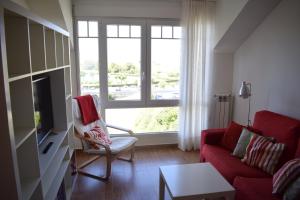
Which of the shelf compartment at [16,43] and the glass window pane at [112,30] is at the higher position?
the glass window pane at [112,30]

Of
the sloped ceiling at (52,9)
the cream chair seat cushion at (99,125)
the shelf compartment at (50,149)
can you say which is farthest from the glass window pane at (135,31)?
the shelf compartment at (50,149)

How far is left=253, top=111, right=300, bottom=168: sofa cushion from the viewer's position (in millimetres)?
2319

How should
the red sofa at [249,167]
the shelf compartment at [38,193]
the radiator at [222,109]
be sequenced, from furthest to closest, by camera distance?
the radiator at [222,109]
the red sofa at [249,167]
the shelf compartment at [38,193]

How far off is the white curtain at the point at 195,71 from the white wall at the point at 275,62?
55 centimetres

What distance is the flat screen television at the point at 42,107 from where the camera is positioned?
205 centimetres

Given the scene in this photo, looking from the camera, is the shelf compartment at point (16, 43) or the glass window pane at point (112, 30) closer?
the shelf compartment at point (16, 43)

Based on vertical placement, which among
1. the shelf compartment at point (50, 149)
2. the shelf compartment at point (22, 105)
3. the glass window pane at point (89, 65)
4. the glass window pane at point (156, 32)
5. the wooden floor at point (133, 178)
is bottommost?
the wooden floor at point (133, 178)

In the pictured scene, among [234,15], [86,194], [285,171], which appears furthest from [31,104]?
[234,15]

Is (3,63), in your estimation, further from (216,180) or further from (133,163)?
(133,163)

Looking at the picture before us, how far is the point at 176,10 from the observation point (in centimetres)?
367

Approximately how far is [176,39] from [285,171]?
254cm

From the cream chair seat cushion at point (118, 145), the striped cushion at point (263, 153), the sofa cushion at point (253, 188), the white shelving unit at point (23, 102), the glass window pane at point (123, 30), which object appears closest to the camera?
the white shelving unit at point (23, 102)

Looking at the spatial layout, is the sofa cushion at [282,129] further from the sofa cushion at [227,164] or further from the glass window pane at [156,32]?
the glass window pane at [156,32]

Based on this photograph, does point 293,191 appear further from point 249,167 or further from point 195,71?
point 195,71
